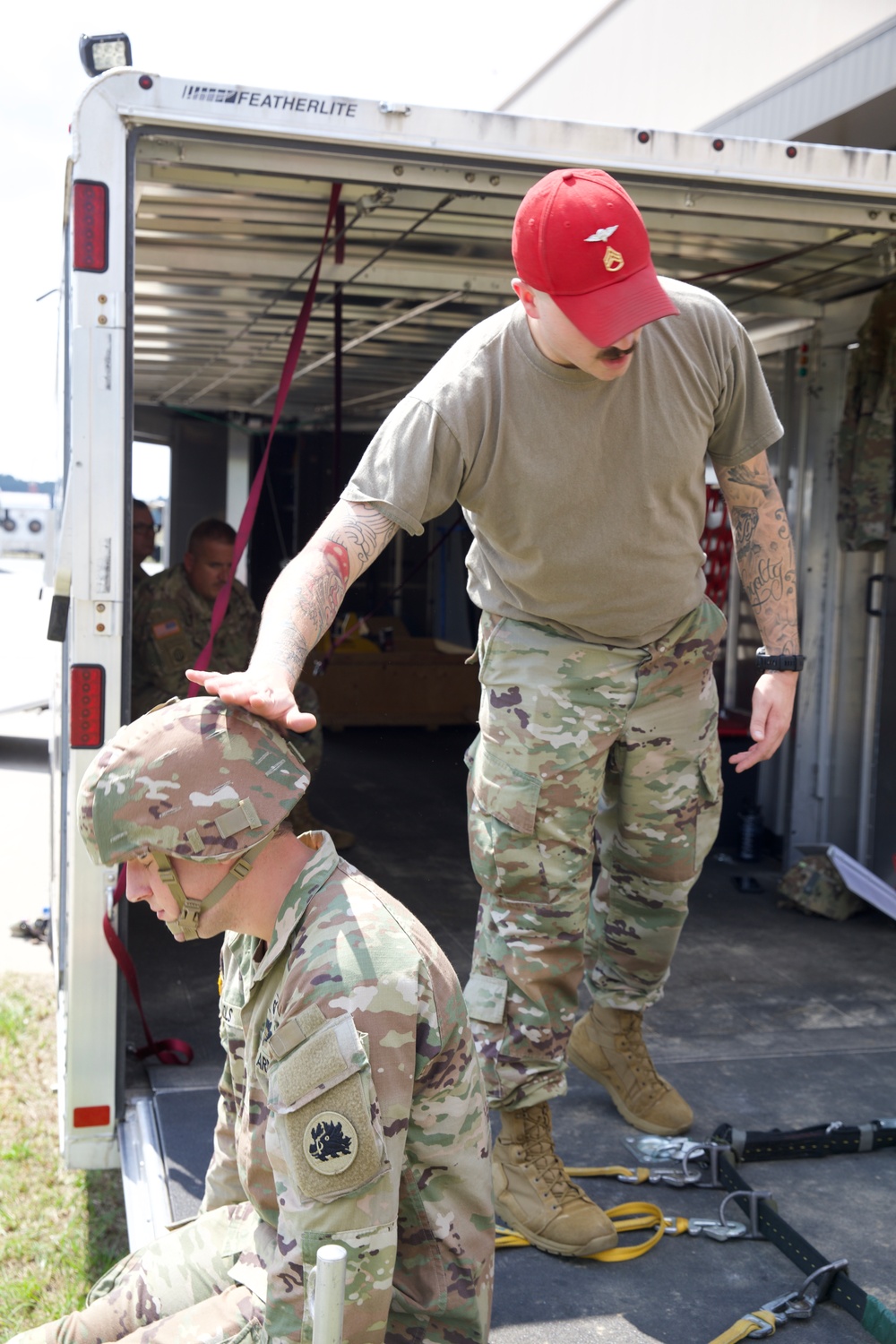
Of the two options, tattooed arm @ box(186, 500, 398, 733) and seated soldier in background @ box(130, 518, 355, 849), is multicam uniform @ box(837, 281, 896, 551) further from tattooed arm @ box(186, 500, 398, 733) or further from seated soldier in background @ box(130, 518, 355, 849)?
tattooed arm @ box(186, 500, 398, 733)

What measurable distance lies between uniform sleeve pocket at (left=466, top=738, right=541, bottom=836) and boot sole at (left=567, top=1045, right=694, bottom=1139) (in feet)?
2.73

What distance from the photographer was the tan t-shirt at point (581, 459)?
2.20 metres

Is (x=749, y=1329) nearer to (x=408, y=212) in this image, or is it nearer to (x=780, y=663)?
(x=780, y=663)

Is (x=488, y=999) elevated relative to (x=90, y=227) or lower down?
Result: lower down

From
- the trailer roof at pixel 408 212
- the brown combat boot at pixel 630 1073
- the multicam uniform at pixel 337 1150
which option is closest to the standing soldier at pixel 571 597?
the brown combat boot at pixel 630 1073

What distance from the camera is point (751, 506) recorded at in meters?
2.56

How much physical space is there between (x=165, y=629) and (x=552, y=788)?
302 cm

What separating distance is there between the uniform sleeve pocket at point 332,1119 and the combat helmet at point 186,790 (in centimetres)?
25

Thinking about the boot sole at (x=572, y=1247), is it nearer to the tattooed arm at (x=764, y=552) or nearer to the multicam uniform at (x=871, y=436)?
the tattooed arm at (x=764, y=552)

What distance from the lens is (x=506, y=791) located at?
2420 mm

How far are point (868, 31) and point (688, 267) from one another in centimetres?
145

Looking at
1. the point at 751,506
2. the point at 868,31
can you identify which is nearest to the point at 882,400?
the point at 868,31

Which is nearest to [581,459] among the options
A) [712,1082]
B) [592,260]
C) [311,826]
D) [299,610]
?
[592,260]

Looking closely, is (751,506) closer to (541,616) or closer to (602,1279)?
(541,616)
